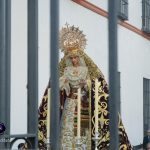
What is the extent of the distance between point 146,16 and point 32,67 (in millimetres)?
10454

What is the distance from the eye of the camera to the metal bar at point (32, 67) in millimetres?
2967

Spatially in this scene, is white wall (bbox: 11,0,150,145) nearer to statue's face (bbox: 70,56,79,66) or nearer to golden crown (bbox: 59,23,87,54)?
golden crown (bbox: 59,23,87,54)

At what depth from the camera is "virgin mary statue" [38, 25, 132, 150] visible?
18.3 feet

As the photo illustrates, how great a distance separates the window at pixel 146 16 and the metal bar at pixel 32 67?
389 inches

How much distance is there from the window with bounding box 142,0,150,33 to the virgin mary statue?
6742 millimetres

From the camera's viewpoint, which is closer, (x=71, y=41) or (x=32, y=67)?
(x=32, y=67)

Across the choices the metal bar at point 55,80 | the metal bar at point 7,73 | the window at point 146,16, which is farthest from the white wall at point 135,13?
the metal bar at point 55,80

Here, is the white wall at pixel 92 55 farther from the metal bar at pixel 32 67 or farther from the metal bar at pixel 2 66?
the metal bar at pixel 32 67

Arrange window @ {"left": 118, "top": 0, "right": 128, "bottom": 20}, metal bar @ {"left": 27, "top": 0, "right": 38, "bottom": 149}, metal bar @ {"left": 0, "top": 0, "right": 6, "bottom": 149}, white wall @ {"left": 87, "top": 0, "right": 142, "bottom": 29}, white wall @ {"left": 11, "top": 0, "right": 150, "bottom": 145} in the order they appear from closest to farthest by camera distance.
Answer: metal bar @ {"left": 27, "top": 0, "right": 38, "bottom": 149} < metal bar @ {"left": 0, "top": 0, "right": 6, "bottom": 149} < white wall @ {"left": 11, "top": 0, "right": 150, "bottom": 145} < window @ {"left": 118, "top": 0, "right": 128, "bottom": 20} < white wall @ {"left": 87, "top": 0, "right": 142, "bottom": 29}

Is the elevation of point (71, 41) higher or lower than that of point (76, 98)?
higher

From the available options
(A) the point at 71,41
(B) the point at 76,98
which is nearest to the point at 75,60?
(A) the point at 71,41

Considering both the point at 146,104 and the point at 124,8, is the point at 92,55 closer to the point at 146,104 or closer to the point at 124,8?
the point at 124,8

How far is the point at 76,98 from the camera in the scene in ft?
19.5

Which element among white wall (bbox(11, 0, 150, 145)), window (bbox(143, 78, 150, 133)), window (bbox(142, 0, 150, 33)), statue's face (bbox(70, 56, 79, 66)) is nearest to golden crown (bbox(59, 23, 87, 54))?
statue's face (bbox(70, 56, 79, 66))
